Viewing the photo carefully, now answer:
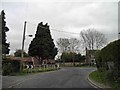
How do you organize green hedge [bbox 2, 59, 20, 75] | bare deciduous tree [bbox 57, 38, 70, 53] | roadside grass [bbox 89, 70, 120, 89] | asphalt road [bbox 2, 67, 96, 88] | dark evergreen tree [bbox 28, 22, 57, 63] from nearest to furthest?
1. roadside grass [bbox 89, 70, 120, 89]
2. asphalt road [bbox 2, 67, 96, 88]
3. green hedge [bbox 2, 59, 20, 75]
4. dark evergreen tree [bbox 28, 22, 57, 63]
5. bare deciduous tree [bbox 57, 38, 70, 53]

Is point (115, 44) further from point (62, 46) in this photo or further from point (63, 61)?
point (63, 61)

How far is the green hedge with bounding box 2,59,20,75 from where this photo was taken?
3314 centimetres

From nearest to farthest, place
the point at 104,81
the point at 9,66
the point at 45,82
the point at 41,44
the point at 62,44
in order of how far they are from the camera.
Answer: the point at 104,81, the point at 45,82, the point at 9,66, the point at 41,44, the point at 62,44

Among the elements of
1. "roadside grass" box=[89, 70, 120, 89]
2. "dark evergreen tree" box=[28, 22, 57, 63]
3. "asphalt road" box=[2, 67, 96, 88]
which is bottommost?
"asphalt road" box=[2, 67, 96, 88]

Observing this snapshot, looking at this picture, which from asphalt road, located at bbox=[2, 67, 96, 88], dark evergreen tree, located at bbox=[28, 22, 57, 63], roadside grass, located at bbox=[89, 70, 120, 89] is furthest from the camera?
dark evergreen tree, located at bbox=[28, 22, 57, 63]

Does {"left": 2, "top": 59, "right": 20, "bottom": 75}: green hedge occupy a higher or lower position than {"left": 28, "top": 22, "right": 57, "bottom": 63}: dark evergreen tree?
lower

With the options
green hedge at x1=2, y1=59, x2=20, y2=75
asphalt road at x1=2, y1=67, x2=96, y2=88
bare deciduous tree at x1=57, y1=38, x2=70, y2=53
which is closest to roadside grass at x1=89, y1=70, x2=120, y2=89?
asphalt road at x1=2, y1=67, x2=96, y2=88

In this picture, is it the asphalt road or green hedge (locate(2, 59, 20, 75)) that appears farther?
green hedge (locate(2, 59, 20, 75))

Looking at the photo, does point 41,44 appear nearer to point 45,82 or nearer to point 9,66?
point 9,66

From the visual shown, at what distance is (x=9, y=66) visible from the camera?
34125mm

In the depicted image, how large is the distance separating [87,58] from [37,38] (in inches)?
1968

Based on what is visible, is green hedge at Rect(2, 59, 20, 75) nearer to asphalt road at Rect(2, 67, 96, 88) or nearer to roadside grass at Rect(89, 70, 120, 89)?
asphalt road at Rect(2, 67, 96, 88)

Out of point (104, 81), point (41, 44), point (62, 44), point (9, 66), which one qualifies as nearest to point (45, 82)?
point (104, 81)

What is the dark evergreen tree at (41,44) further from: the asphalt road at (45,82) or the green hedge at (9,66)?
the asphalt road at (45,82)
